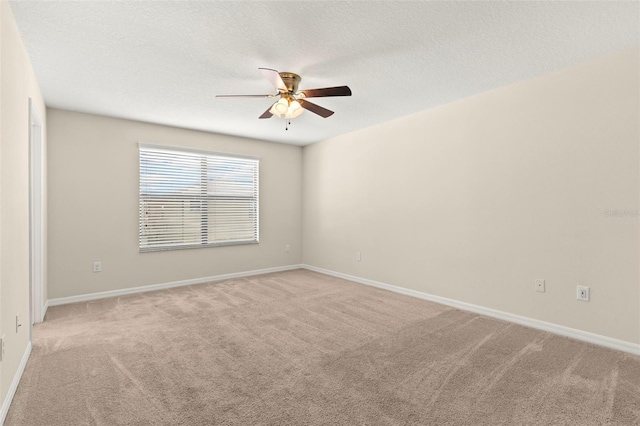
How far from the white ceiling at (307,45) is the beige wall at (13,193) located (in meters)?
0.26

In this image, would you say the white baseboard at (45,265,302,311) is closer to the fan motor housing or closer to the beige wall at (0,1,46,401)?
the beige wall at (0,1,46,401)

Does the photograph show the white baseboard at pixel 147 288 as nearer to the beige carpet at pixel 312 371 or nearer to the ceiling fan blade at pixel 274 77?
the beige carpet at pixel 312 371

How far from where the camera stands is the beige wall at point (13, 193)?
5.86 feet

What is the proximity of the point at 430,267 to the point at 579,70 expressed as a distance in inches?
95.2

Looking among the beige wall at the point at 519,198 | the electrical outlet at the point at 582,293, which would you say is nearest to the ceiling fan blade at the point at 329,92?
the beige wall at the point at 519,198

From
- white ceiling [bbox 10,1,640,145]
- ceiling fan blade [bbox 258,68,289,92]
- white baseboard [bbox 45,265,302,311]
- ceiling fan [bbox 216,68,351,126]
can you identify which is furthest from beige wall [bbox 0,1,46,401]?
white baseboard [bbox 45,265,302,311]

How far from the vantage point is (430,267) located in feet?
13.1

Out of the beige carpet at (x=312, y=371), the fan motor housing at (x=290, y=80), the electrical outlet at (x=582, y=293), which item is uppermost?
the fan motor housing at (x=290, y=80)

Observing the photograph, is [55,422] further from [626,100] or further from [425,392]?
[626,100]

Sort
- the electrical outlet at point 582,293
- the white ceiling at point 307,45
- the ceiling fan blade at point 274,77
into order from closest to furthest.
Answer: the white ceiling at point 307,45
the ceiling fan blade at point 274,77
the electrical outlet at point 582,293

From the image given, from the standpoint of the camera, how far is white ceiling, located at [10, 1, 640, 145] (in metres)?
1.99

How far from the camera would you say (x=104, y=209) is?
4129mm

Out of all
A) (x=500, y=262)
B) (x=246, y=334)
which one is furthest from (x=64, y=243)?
(x=500, y=262)

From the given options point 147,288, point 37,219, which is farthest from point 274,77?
point 147,288
